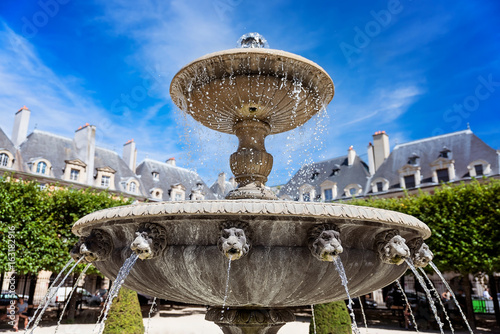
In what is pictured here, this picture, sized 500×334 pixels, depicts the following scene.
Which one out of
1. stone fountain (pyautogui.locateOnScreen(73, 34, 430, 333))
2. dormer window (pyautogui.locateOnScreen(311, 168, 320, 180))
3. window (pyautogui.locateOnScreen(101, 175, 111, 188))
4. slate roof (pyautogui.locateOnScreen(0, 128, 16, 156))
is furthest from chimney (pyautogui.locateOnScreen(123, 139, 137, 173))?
stone fountain (pyautogui.locateOnScreen(73, 34, 430, 333))

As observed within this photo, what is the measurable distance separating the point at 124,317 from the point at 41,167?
24.8 metres

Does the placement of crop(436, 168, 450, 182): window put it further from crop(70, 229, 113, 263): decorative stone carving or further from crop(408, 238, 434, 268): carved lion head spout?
crop(70, 229, 113, 263): decorative stone carving

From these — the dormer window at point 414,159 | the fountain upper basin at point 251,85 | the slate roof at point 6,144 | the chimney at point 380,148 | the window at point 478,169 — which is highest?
the chimney at point 380,148

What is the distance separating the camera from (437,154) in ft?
115

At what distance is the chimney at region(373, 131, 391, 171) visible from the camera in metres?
38.5

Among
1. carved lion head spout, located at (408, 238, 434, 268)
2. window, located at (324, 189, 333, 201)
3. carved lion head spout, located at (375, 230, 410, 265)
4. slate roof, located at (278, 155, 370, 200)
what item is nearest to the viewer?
carved lion head spout, located at (375, 230, 410, 265)

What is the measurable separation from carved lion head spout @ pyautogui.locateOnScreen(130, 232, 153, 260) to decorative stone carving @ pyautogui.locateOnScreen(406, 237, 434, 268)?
2.83 metres

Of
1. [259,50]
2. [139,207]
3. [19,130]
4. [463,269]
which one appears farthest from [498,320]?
[19,130]

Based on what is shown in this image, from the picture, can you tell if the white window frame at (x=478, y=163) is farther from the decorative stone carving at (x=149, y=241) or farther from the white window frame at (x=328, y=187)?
the decorative stone carving at (x=149, y=241)

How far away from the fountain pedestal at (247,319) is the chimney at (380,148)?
36243 millimetres

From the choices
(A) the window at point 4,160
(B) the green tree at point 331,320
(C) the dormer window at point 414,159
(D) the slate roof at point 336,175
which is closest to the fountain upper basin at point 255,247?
(B) the green tree at point 331,320

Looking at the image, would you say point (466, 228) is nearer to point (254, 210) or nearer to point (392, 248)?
point (392, 248)

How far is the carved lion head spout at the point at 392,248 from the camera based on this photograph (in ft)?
11.8

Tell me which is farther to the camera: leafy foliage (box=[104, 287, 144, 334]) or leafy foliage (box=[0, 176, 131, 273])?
leafy foliage (box=[0, 176, 131, 273])
